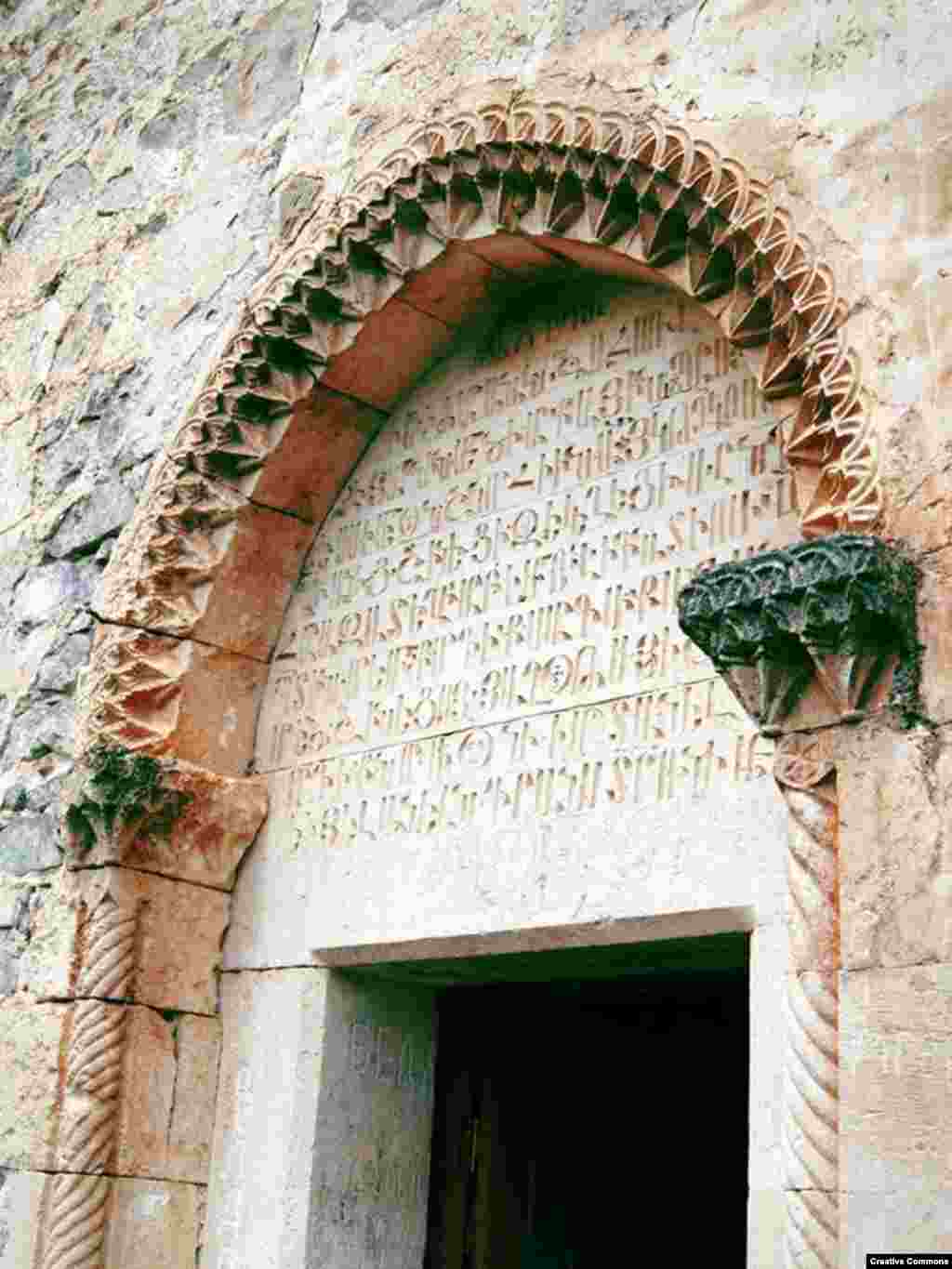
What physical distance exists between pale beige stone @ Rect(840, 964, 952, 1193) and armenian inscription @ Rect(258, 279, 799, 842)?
802 millimetres

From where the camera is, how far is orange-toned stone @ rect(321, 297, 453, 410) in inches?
185

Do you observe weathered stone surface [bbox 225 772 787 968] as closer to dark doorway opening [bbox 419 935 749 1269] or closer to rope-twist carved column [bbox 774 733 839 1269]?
dark doorway opening [bbox 419 935 749 1269]

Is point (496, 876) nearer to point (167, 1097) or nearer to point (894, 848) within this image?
point (167, 1097)

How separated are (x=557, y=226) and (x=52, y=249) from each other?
2304 millimetres

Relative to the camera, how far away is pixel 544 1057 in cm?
486

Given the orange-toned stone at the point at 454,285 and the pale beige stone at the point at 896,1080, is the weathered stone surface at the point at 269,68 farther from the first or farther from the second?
the pale beige stone at the point at 896,1080

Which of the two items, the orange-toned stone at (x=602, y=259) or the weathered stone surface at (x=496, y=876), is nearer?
the weathered stone surface at (x=496, y=876)

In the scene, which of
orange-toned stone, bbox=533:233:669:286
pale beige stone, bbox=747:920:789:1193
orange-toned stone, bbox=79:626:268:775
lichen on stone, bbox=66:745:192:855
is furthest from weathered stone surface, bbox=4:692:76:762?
pale beige stone, bbox=747:920:789:1193

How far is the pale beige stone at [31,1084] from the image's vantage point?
4.58m

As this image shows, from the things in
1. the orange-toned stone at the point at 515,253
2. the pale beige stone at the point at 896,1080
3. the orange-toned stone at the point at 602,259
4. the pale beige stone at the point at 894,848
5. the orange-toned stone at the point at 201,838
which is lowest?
the pale beige stone at the point at 896,1080

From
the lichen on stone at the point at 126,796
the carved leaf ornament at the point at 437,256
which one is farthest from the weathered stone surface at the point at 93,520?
the lichen on stone at the point at 126,796

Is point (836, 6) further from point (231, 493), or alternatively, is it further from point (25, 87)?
point (25, 87)

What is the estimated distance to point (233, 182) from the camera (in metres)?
5.17

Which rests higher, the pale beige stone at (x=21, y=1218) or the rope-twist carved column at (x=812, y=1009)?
the rope-twist carved column at (x=812, y=1009)
